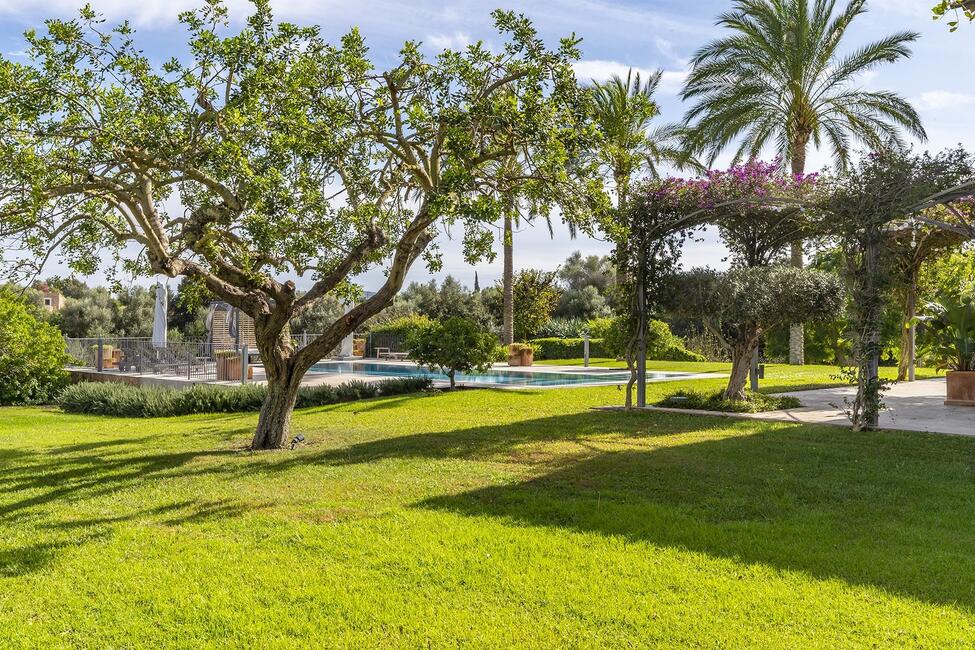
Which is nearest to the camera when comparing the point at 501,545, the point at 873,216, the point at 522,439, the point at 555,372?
the point at 501,545

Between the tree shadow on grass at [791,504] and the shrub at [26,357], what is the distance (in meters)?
18.1

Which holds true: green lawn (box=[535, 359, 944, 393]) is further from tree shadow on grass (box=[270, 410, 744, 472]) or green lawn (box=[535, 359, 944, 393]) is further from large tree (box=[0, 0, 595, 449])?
large tree (box=[0, 0, 595, 449])

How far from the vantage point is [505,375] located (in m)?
24.7

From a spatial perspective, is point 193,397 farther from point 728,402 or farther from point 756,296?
point 756,296

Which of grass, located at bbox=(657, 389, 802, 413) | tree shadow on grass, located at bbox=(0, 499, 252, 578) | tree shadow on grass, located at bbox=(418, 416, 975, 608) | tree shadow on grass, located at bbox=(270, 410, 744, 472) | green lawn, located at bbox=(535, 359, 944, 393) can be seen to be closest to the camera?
tree shadow on grass, located at bbox=(418, 416, 975, 608)

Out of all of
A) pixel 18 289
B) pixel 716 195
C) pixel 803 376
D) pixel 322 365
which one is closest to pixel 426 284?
pixel 322 365

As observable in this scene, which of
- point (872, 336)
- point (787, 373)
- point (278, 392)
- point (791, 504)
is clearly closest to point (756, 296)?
point (872, 336)

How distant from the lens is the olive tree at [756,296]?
469 inches

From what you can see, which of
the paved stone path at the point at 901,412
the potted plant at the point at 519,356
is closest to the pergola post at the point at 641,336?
the paved stone path at the point at 901,412

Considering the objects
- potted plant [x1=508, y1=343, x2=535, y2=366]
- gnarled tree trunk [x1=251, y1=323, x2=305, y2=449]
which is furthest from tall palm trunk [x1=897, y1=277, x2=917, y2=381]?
gnarled tree trunk [x1=251, y1=323, x2=305, y2=449]

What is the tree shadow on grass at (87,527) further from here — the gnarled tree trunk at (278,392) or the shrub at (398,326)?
the shrub at (398,326)

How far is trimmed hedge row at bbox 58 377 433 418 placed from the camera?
1631cm

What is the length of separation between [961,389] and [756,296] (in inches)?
195

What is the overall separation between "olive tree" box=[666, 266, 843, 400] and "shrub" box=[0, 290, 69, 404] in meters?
17.1
